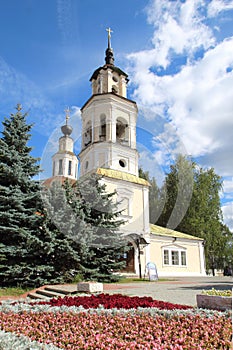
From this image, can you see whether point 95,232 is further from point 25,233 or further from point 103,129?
point 103,129

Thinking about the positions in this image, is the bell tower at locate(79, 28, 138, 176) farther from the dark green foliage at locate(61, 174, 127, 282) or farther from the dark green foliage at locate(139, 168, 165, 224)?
the dark green foliage at locate(139, 168, 165, 224)

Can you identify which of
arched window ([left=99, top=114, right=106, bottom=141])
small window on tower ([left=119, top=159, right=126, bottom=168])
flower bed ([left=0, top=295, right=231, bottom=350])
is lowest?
flower bed ([left=0, top=295, right=231, bottom=350])

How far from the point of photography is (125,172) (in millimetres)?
19531

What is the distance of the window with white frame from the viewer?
20844mm

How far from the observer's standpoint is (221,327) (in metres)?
3.64

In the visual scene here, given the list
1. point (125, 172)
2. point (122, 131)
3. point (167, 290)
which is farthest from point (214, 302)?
point (122, 131)

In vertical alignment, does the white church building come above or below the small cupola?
below

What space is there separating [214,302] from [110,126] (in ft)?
49.0

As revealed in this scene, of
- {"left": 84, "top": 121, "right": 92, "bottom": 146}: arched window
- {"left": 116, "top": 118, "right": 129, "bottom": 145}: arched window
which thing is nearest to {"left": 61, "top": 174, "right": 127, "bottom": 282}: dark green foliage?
{"left": 84, "top": 121, "right": 92, "bottom": 146}: arched window

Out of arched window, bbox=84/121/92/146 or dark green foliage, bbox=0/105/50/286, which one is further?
arched window, bbox=84/121/92/146

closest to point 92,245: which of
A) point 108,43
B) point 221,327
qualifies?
point 221,327

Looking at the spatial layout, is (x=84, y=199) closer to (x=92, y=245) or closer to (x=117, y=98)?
(x=92, y=245)

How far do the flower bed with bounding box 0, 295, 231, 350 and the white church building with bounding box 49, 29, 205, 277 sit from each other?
41.5ft

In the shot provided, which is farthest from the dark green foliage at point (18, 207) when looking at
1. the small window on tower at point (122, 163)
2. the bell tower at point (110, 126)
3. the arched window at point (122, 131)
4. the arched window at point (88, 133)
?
the small window on tower at point (122, 163)
